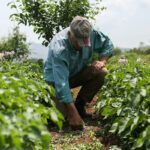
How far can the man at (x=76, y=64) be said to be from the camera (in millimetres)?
→ 2495

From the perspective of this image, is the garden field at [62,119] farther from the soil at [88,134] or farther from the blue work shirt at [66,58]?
the blue work shirt at [66,58]

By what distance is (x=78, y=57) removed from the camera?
306 centimetres

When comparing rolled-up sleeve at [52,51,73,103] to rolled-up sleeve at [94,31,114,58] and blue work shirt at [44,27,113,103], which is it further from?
rolled-up sleeve at [94,31,114,58]

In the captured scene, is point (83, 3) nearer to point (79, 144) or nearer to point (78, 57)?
point (78, 57)

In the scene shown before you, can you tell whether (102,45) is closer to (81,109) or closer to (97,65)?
(97,65)

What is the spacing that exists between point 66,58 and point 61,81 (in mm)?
369

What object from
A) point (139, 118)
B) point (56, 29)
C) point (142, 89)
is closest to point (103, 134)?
point (139, 118)

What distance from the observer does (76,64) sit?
3.14 meters

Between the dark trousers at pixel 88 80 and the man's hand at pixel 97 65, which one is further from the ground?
the man's hand at pixel 97 65

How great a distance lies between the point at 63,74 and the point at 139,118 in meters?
1.06

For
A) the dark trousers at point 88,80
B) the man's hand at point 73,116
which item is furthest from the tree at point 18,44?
the man's hand at point 73,116

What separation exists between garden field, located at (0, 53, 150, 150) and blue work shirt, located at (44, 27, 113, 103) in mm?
210

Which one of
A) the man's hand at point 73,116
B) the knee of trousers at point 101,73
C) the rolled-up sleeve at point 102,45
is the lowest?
the man's hand at point 73,116

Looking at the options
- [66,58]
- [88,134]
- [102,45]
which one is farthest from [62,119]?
[102,45]
